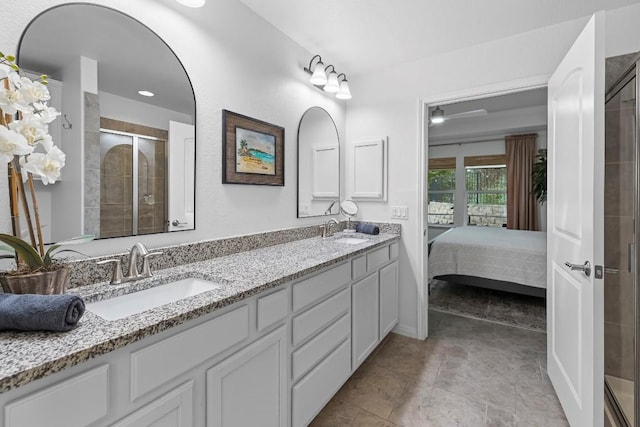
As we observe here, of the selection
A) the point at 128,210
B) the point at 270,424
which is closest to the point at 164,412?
the point at 270,424

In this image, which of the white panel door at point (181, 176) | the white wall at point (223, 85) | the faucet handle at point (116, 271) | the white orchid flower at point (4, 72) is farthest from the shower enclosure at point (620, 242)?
the white orchid flower at point (4, 72)

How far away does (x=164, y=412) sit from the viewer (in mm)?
830

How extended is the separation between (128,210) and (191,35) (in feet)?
3.12

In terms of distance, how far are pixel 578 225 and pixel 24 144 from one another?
7.01ft

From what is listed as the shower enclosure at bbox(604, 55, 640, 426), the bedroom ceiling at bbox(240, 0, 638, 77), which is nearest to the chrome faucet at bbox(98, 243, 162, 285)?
the bedroom ceiling at bbox(240, 0, 638, 77)

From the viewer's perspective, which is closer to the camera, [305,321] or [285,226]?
[305,321]

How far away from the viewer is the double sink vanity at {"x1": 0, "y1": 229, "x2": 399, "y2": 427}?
65 cm

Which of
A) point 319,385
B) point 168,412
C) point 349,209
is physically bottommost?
point 319,385

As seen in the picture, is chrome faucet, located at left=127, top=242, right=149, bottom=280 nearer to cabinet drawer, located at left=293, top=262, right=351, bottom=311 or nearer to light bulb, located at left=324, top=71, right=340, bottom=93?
cabinet drawer, located at left=293, top=262, right=351, bottom=311

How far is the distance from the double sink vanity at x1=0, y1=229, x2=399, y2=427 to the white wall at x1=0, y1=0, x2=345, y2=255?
8.5 inches

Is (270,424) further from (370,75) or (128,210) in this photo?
(370,75)

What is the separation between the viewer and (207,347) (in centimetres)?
95

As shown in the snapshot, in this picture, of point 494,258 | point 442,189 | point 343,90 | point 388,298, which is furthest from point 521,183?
point 343,90

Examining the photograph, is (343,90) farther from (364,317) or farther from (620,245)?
(620,245)
